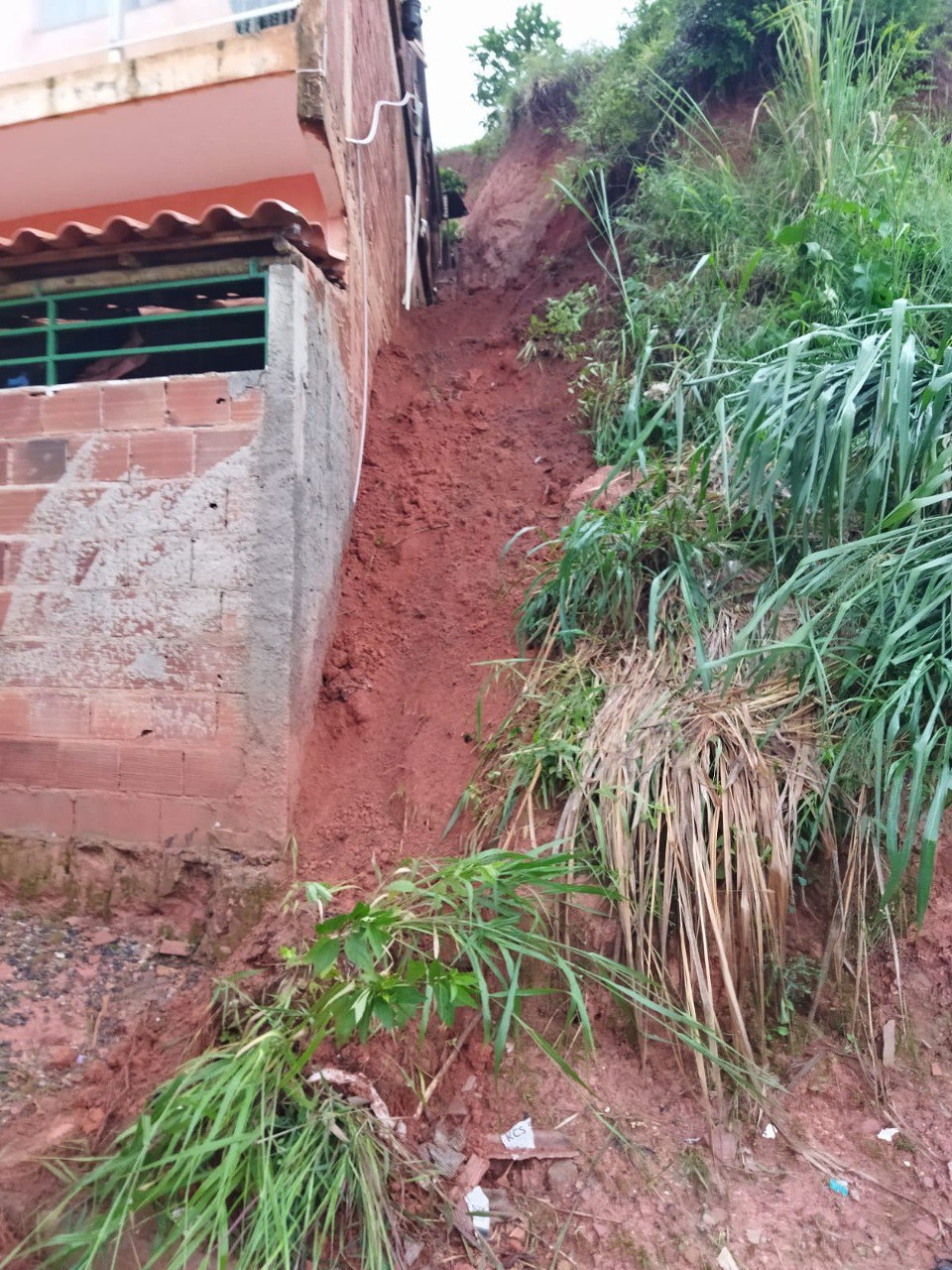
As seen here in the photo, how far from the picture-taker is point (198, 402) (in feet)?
10.8

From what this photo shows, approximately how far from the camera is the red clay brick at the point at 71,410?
11.1 ft

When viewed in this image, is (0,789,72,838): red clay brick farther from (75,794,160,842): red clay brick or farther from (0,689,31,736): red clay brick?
(0,689,31,736): red clay brick

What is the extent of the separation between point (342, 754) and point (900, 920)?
213 cm

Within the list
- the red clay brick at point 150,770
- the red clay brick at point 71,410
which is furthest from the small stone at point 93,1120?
the red clay brick at point 71,410

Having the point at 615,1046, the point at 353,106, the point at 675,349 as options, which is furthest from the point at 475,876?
the point at 353,106

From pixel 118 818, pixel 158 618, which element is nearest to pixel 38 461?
pixel 158 618

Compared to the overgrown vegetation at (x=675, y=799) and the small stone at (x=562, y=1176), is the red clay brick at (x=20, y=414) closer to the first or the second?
the overgrown vegetation at (x=675, y=799)

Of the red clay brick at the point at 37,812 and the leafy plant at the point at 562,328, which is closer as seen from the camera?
the red clay brick at the point at 37,812

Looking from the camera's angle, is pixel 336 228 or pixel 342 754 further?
pixel 336 228

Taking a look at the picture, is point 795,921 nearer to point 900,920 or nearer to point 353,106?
point 900,920

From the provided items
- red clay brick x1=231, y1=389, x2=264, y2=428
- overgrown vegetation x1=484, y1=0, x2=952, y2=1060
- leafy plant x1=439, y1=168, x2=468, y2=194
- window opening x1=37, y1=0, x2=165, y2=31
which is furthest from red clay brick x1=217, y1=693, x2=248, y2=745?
leafy plant x1=439, y1=168, x2=468, y2=194

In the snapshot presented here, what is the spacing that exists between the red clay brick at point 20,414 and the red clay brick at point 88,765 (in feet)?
4.27

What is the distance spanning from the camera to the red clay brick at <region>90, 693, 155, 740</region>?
321cm

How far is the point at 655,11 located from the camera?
6797 millimetres
